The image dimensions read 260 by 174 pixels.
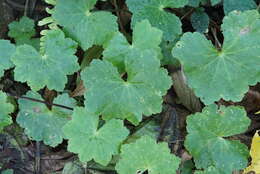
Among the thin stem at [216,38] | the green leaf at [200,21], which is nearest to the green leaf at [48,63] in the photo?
the green leaf at [200,21]

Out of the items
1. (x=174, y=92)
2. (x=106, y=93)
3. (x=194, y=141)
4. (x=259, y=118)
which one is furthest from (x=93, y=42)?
(x=259, y=118)

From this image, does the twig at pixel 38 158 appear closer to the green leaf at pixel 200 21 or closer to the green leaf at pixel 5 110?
the green leaf at pixel 5 110

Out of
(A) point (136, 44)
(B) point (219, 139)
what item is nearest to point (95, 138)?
(A) point (136, 44)

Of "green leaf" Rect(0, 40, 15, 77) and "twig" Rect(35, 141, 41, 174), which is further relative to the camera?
"twig" Rect(35, 141, 41, 174)

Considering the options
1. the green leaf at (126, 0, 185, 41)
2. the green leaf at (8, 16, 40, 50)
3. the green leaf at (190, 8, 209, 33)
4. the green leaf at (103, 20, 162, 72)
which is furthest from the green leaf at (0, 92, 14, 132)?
the green leaf at (190, 8, 209, 33)

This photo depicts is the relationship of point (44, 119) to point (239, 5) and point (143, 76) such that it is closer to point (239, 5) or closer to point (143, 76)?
point (143, 76)

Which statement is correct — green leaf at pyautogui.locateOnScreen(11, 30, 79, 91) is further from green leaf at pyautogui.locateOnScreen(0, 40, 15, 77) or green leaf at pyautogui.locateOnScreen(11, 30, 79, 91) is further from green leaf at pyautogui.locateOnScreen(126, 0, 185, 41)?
green leaf at pyautogui.locateOnScreen(126, 0, 185, 41)
